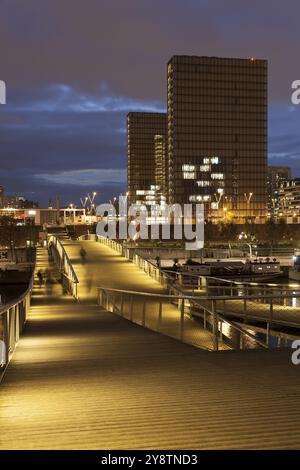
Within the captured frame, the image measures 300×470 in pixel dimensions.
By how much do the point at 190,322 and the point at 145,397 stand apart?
8483 mm

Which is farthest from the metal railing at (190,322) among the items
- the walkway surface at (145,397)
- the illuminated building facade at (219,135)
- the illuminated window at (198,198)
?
the illuminated window at (198,198)

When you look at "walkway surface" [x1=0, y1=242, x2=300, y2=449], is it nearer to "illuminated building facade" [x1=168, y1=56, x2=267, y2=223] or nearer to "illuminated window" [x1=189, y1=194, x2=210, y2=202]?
"illuminated building facade" [x1=168, y1=56, x2=267, y2=223]

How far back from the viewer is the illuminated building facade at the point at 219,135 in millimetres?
160000

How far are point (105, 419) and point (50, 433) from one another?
647mm

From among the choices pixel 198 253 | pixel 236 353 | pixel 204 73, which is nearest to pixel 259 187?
pixel 204 73

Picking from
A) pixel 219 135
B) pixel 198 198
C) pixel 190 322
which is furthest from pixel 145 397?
pixel 219 135

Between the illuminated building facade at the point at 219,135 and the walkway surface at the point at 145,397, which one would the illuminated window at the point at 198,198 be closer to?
the illuminated building facade at the point at 219,135

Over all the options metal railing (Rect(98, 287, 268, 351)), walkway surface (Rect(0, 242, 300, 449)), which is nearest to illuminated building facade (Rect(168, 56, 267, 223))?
metal railing (Rect(98, 287, 268, 351))

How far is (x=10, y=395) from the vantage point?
23.4 ft

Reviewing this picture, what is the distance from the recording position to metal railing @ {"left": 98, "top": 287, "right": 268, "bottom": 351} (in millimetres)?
12281

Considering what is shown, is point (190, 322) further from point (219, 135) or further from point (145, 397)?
point (219, 135)

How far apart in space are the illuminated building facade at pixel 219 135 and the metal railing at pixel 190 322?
462ft

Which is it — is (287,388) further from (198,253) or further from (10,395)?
(198,253)

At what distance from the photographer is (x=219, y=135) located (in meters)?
163
